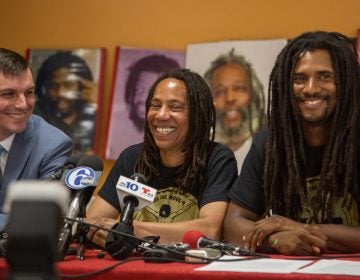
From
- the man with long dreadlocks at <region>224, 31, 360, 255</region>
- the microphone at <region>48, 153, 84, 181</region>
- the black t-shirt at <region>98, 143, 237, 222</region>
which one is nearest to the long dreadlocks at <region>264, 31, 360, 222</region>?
the man with long dreadlocks at <region>224, 31, 360, 255</region>

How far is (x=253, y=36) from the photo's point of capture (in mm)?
3830

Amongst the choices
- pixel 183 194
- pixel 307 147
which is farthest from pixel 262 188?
pixel 183 194

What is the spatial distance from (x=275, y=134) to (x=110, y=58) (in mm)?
1762

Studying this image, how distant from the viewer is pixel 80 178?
174 centimetres

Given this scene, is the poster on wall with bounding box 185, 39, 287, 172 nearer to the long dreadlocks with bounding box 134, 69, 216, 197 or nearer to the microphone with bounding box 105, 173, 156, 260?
the long dreadlocks with bounding box 134, 69, 216, 197

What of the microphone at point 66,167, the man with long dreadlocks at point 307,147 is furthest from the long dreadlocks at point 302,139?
the microphone at point 66,167

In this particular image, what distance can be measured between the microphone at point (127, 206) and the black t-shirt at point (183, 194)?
82cm

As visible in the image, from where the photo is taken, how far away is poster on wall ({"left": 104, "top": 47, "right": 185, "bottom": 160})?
3953 millimetres

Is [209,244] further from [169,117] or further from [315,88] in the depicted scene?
[169,117]

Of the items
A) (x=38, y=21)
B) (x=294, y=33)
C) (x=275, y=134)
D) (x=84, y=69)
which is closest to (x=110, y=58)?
(x=84, y=69)

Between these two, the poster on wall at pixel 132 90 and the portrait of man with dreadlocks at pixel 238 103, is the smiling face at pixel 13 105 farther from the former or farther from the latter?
the portrait of man with dreadlocks at pixel 238 103

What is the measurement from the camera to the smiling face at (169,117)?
286 cm

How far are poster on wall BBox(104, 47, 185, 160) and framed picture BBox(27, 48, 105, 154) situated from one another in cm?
11

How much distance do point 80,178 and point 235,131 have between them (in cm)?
212
